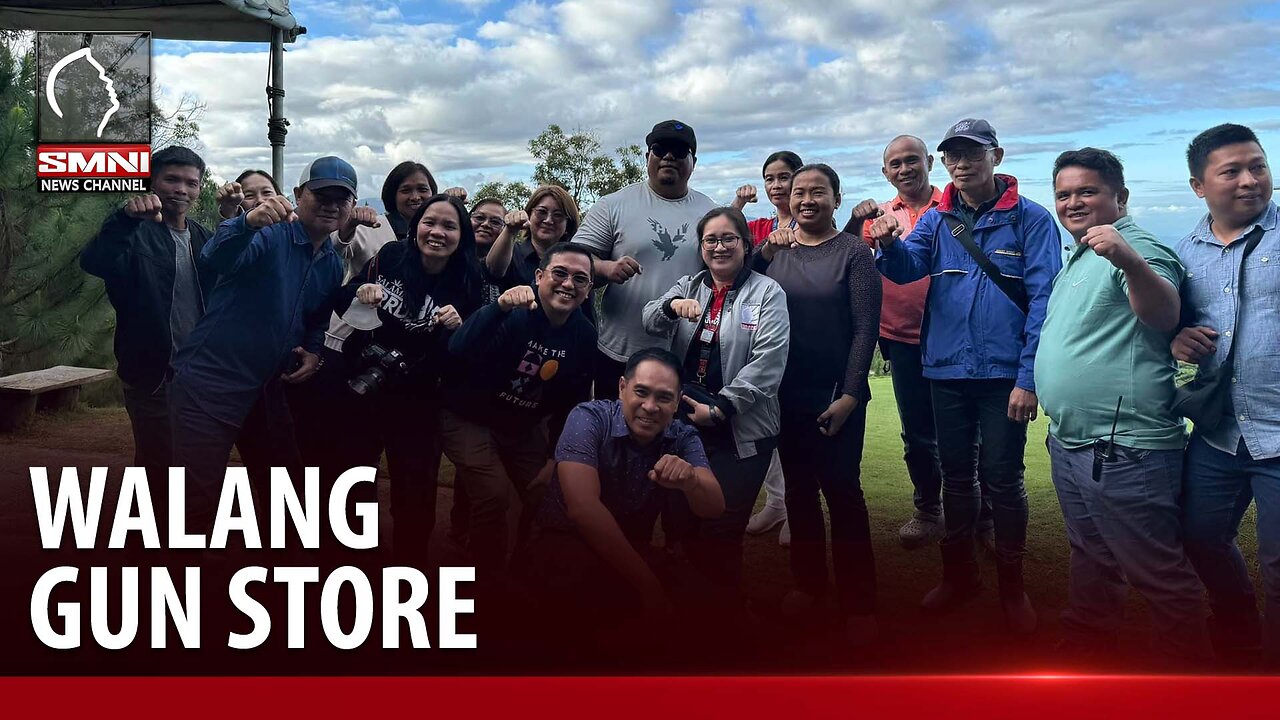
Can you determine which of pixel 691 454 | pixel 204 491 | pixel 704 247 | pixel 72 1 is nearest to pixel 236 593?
pixel 204 491

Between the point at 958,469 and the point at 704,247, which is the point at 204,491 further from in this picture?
the point at 958,469

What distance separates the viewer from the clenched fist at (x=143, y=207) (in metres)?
3.42

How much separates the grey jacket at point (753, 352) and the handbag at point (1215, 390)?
1203 millimetres

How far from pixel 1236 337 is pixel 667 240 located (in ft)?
6.31

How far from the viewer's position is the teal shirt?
8.30ft

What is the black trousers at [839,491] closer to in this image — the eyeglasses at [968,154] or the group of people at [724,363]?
the group of people at [724,363]

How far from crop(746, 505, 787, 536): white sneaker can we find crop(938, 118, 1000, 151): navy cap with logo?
224cm

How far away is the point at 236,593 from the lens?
2801 mm

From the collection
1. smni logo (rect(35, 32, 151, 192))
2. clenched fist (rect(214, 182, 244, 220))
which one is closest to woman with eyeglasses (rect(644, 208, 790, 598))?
clenched fist (rect(214, 182, 244, 220))

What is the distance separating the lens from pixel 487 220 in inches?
153

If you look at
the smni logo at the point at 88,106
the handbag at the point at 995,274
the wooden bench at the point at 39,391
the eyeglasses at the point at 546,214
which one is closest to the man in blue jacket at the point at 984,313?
the handbag at the point at 995,274

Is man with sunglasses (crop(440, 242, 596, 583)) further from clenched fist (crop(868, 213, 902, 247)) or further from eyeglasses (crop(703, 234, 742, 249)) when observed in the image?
clenched fist (crop(868, 213, 902, 247))

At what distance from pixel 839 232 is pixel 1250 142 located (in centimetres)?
129

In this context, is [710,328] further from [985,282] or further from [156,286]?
[156,286]
